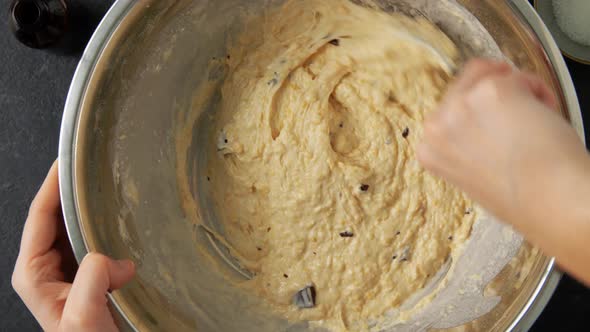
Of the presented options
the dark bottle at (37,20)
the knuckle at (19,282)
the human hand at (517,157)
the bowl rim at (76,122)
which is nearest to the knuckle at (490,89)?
the human hand at (517,157)

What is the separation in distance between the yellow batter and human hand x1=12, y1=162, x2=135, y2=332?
0.48m

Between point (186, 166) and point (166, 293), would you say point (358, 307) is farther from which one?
point (186, 166)

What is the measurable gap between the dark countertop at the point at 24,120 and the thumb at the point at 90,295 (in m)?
0.61

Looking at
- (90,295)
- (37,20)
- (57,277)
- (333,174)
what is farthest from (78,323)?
(37,20)

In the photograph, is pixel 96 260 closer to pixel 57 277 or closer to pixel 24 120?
pixel 57 277

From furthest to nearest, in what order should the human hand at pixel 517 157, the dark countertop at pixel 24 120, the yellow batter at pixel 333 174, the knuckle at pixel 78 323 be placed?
the dark countertop at pixel 24 120 < the yellow batter at pixel 333 174 < the knuckle at pixel 78 323 < the human hand at pixel 517 157

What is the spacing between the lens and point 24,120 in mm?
1703

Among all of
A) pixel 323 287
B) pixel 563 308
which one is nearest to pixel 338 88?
pixel 323 287

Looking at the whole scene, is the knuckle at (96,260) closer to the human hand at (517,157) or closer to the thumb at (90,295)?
the thumb at (90,295)

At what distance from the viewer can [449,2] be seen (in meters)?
1.33

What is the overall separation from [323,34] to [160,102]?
0.49 m

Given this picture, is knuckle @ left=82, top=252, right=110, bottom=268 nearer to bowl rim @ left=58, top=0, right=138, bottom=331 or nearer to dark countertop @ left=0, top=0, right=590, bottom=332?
bowl rim @ left=58, top=0, right=138, bottom=331

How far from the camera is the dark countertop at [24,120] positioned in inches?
66.7

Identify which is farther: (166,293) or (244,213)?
(244,213)
